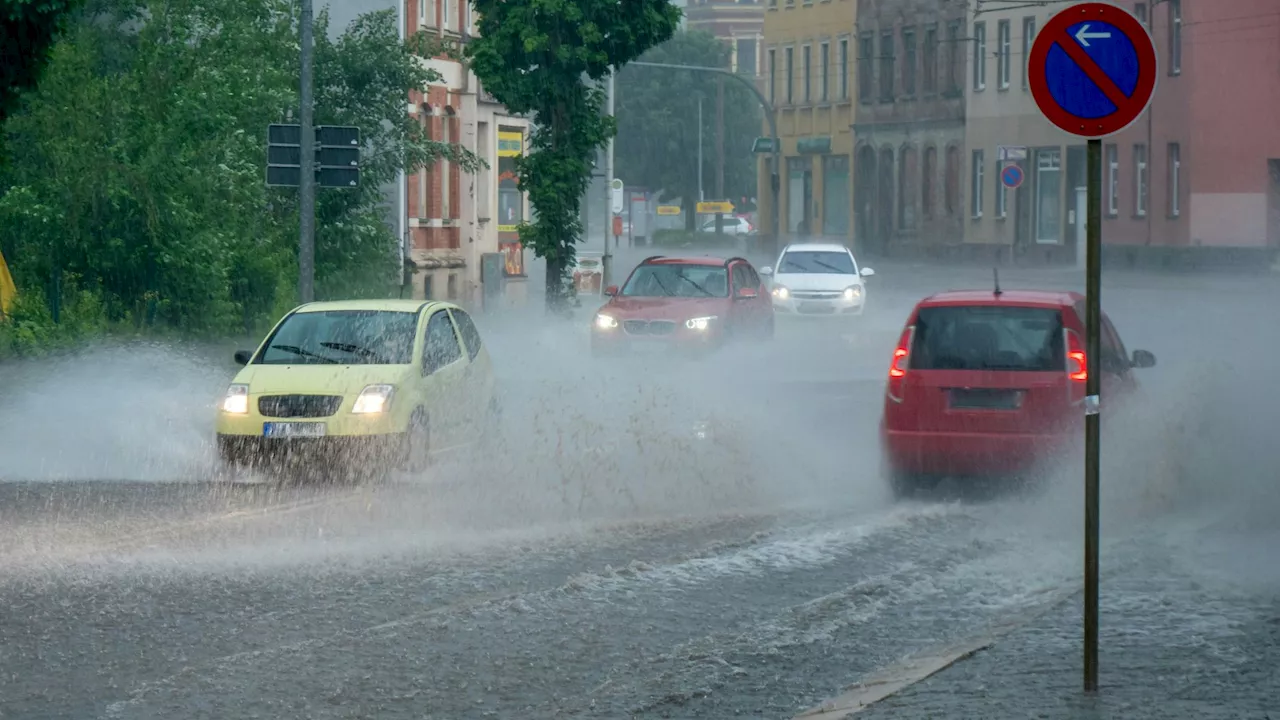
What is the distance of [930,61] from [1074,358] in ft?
230

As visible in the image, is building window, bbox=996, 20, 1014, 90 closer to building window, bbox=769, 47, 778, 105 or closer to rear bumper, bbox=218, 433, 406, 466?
building window, bbox=769, 47, 778, 105

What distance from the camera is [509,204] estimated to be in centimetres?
5809

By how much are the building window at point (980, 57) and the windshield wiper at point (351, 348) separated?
63086mm

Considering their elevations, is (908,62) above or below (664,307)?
above

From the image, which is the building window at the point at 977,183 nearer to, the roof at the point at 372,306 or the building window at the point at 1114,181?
the building window at the point at 1114,181

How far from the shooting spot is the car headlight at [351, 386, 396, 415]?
53.3 ft

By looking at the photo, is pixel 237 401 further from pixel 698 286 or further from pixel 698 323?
pixel 698 286

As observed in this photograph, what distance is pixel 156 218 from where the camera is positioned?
92.3ft

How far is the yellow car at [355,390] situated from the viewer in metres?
16.3

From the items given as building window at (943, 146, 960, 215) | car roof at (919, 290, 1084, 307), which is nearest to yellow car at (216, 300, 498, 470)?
car roof at (919, 290, 1084, 307)

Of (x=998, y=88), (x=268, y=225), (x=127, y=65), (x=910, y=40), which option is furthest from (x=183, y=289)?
(x=910, y=40)

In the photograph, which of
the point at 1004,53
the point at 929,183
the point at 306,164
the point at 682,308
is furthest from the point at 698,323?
the point at 929,183

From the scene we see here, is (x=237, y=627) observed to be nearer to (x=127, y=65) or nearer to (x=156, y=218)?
(x=156, y=218)

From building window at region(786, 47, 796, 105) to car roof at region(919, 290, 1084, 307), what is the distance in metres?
79.0
